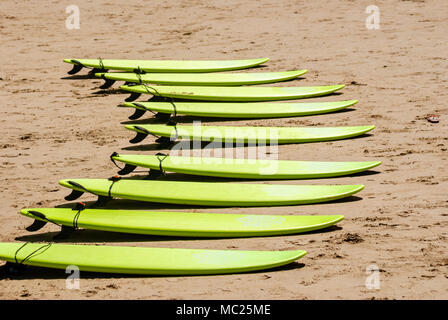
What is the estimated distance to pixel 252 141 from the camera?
7234 millimetres

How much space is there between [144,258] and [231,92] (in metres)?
3.83

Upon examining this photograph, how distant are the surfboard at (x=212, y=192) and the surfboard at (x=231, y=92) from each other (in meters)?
2.32

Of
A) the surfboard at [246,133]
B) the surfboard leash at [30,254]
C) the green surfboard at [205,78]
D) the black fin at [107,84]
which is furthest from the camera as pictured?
the black fin at [107,84]

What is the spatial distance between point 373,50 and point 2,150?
5.33 m

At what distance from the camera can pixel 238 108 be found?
26.5ft

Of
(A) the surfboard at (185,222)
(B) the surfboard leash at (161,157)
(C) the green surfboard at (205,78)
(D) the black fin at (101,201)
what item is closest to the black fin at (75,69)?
(C) the green surfboard at (205,78)

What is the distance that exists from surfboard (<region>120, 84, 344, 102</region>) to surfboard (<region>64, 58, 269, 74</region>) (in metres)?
0.83

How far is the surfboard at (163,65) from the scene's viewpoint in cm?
932

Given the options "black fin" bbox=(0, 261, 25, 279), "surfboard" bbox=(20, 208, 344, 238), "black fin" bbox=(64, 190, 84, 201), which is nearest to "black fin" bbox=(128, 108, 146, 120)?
"black fin" bbox=(64, 190, 84, 201)

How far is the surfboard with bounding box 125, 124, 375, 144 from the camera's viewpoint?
723cm

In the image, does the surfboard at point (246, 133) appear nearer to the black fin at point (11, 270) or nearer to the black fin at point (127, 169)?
the black fin at point (127, 169)

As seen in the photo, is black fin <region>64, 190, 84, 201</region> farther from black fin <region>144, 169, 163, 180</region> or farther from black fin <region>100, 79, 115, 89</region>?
black fin <region>100, 79, 115, 89</region>
